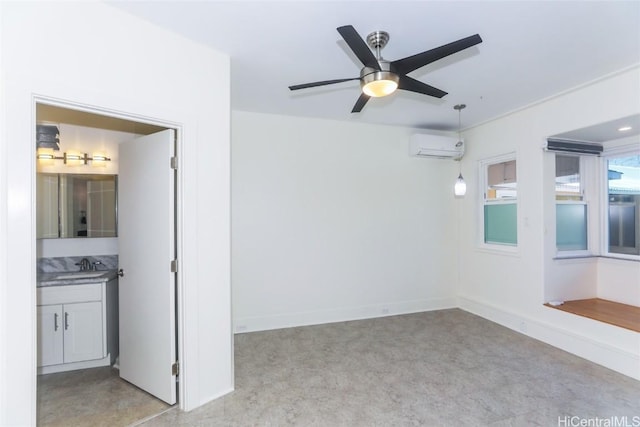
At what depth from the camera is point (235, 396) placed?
255 cm

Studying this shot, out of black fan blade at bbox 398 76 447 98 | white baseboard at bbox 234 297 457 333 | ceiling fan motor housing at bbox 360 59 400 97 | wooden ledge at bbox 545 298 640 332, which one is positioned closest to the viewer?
ceiling fan motor housing at bbox 360 59 400 97

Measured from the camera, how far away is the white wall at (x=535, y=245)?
2986mm

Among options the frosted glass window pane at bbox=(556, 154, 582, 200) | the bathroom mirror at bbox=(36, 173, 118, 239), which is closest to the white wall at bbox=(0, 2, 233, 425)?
the bathroom mirror at bbox=(36, 173, 118, 239)

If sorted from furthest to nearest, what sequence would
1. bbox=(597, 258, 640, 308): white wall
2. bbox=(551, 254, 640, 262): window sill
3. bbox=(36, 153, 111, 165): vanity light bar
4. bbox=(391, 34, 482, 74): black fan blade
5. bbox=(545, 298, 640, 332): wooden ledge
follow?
bbox=(551, 254, 640, 262): window sill, bbox=(597, 258, 640, 308): white wall, bbox=(36, 153, 111, 165): vanity light bar, bbox=(545, 298, 640, 332): wooden ledge, bbox=(391, 34, 482, 74): black fan blade

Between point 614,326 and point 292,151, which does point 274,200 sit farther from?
point 614,326

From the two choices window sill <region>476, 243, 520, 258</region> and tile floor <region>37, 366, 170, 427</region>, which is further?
window sill <region>476, 243, 520, 258</region>

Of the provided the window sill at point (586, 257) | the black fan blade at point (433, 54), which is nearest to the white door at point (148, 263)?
the black fan blade at point (433, 54)

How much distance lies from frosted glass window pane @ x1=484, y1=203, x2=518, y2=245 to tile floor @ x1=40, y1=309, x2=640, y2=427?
1242mm

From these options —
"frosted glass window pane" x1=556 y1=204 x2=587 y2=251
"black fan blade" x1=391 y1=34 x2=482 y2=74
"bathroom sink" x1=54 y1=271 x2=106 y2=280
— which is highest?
"black fan blade" x1=391 y1=34 x2=482 y2=74

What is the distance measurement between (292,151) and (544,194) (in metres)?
3.11

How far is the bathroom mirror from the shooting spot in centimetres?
333

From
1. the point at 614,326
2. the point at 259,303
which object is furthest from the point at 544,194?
the point at 259,303

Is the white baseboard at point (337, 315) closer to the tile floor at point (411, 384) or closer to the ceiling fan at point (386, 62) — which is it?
the tile floor at point (411, 384)

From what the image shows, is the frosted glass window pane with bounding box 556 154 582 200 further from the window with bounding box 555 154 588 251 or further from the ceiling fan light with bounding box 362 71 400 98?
the ceiling fan light with bounding box 362 71 400 98
